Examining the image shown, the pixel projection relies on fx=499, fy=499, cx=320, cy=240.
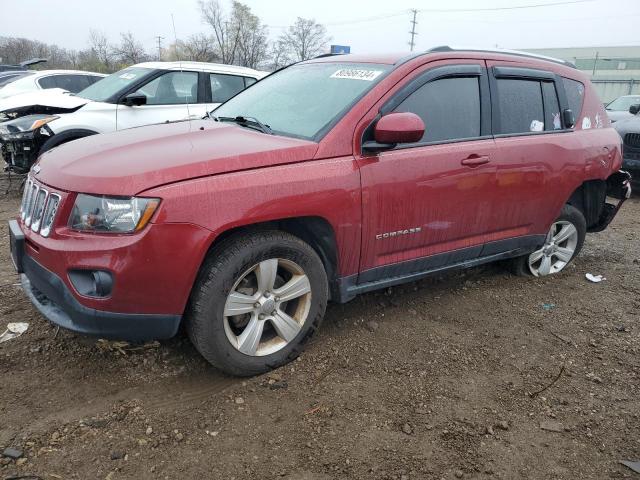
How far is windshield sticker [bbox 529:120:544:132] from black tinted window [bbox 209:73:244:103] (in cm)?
Answer: 461

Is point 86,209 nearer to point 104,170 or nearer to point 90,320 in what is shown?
point 104,170

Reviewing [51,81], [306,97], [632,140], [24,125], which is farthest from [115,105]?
[632,140]

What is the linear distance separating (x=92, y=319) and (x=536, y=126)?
3.40 meters

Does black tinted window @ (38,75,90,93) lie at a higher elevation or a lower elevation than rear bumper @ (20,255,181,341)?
higher

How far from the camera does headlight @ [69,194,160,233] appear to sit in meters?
2.30

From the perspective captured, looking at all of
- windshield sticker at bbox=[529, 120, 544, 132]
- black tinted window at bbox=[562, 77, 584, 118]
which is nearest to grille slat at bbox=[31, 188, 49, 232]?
windshield sticker at bbox=[529, 120, 544, 132]

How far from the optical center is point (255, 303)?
2.72 meters

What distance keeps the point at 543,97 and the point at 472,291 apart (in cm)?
166

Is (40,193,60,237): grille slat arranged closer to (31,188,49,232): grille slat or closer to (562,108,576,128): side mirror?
(31,188,49,232): grille slat

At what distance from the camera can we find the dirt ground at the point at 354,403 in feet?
7.32

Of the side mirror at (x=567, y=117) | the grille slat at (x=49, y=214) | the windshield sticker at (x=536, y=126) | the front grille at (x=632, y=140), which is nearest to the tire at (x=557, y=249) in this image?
the side mirror at (x=567, y=117)

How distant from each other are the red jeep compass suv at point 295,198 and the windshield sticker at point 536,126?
0.12ft

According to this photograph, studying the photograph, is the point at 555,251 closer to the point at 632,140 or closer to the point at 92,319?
the point at 92,319

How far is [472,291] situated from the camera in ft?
13.7
